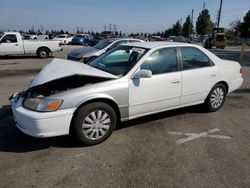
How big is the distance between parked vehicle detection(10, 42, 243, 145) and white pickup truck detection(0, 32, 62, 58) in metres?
12.0

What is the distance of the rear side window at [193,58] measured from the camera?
Result: 176 inches

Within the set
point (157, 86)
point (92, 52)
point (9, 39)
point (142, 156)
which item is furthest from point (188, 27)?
point (142, 156)

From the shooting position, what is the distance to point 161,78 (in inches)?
161

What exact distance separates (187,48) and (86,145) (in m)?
2.68

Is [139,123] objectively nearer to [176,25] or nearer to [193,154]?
[193,154]

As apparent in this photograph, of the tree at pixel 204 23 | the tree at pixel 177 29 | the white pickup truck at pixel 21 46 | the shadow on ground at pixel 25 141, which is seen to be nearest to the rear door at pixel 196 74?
the shadow on ground at pixel 25 141

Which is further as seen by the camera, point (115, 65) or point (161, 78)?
point (115, 65)

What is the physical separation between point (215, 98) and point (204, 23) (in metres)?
57.8

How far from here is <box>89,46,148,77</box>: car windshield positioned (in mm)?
4035

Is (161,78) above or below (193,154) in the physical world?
above

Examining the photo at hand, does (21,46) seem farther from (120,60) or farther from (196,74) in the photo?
(196,74)

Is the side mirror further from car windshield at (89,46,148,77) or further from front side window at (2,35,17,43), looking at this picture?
front side window at (2,35,17,43)

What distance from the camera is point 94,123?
3.58m

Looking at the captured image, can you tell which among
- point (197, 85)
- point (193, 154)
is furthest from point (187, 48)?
point (193, 154)
